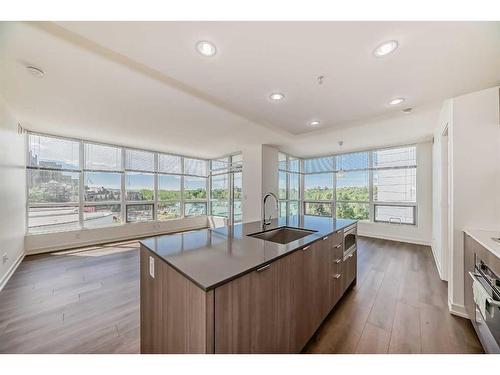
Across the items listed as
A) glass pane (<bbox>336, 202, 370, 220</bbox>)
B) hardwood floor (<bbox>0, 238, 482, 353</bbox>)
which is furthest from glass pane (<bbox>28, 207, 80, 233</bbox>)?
glass pane (<bbox>336, 202, 370, 220</bbox>)

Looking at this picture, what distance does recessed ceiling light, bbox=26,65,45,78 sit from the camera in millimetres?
1849

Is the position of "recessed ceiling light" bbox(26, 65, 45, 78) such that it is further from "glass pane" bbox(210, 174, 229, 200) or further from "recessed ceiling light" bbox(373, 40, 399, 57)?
"glass pane" bbox(210, 174, 229, 200)

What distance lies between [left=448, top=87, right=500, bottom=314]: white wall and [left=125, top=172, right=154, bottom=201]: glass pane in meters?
6.52

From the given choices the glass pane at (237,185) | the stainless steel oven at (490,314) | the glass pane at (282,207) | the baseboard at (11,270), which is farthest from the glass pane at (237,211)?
the stainless steel oven at (490,314)

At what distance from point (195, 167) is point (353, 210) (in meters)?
5.55

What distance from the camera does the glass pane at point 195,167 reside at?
6906 mm

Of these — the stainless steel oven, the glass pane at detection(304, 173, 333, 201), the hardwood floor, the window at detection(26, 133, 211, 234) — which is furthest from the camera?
the glass pane at detection(304, 173, 333, 201)

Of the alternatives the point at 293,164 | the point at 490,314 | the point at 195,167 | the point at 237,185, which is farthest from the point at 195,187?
the point at 490,314

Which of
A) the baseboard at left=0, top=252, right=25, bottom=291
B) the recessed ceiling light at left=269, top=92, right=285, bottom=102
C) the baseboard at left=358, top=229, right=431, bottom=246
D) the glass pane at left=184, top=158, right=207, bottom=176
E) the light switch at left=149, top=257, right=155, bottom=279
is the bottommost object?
the baseboard at left=358, top=229, right=431, bottom=246

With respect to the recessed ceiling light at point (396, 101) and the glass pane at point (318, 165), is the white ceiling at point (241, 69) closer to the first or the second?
the recessed ceiling light at point (396, 101)

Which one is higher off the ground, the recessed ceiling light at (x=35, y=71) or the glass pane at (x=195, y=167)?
the recessed ceiling light at (x=35, y=71)

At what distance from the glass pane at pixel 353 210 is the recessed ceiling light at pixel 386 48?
509 cm

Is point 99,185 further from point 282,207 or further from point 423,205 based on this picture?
point 423,205

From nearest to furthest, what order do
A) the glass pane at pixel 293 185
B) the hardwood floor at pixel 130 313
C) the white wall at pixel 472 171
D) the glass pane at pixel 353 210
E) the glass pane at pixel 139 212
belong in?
the hardwood floor at pixel 130 313
the white wall at pixel 472 171
the glass pane at pixel 139 212
the glass pane at pixel 353 210
the glass pane at pixel 293 185
